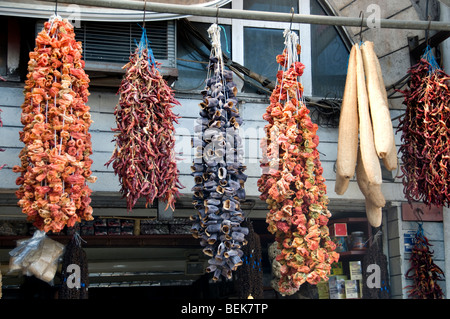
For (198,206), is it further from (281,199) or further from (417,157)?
(417,157)

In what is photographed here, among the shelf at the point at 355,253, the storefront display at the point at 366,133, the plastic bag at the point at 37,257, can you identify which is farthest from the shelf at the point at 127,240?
the storefront display at the point at 366,133

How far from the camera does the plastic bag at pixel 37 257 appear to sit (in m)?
4.99

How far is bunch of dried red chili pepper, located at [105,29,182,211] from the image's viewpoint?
4117 millimetres

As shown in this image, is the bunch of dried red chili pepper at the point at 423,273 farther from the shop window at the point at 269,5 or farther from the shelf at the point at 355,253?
the shop window at the point at 269,5

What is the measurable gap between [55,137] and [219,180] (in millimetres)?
1149

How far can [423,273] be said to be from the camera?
5.78 meters

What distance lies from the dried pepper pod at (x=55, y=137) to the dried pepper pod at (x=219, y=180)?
789 mm

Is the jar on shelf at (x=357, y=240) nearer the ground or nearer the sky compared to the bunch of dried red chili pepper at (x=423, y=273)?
nearer the sky

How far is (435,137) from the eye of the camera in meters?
4.69

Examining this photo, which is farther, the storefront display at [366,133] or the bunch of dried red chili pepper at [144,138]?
the storefront display at [366,133]

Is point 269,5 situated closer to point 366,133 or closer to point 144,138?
point 366,133

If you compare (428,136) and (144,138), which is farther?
(428,136)

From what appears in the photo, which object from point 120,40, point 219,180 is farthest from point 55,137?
point 120,40

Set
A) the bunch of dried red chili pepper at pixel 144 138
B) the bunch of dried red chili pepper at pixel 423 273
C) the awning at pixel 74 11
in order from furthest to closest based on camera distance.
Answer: the bunch of dried red chili pepper at pixel 423 273 < the awning at pixel 74 11 < the bunch of dried red chili pepper at pixel 144 138
